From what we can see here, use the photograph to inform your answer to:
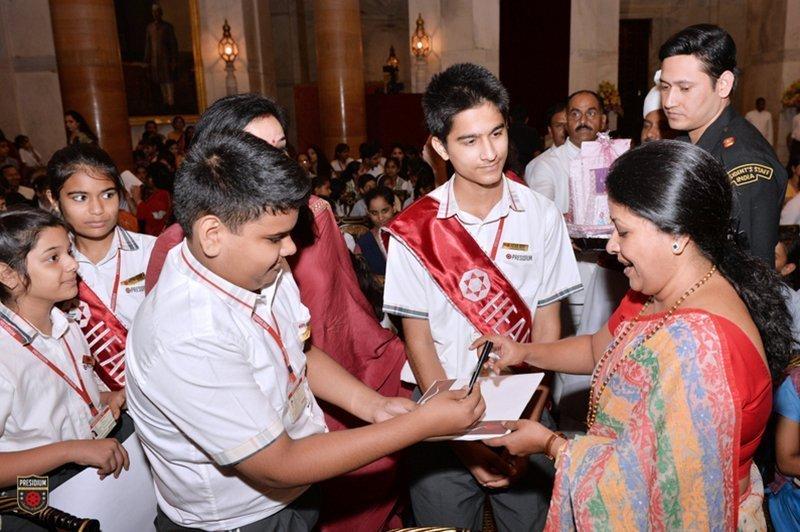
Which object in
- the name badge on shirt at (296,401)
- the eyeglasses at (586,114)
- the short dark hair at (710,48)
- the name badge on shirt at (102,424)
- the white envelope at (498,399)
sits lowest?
the name badge on shirt at (102,424)

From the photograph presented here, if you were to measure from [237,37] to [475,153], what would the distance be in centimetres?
1068

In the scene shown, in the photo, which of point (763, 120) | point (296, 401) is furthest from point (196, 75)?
point (296, 401)

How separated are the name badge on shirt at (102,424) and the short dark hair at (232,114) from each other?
0.96 meters

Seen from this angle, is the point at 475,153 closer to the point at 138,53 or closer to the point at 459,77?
the point at 459,77

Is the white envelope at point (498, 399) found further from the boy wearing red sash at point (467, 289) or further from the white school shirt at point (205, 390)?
the white school shirt at point (205, 390)

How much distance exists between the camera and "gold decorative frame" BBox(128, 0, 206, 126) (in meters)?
11.6

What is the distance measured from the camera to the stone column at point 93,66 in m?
8.34

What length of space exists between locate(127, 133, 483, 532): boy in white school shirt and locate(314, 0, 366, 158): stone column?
33.2 feet

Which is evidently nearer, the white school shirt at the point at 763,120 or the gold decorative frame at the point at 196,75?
the white school shirt at the point at 763,120

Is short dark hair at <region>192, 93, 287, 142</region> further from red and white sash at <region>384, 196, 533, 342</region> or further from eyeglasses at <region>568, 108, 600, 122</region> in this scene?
eyeglasses at <region>568, 108, 600, 122</region>

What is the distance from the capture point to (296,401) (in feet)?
5.25

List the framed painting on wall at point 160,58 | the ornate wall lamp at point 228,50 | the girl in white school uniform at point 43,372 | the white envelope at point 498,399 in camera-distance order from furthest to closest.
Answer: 1. the framed painting on wall at point 160,58
2. the ornate wall lamp at point 228,50
3. the girl in white school uniform at point 43,372
4. the white envelope at point 498,399

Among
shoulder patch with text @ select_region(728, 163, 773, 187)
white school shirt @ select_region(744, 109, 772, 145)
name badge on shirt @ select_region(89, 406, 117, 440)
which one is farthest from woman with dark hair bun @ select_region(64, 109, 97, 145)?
white school shirt @ select_region(744, 109, 772, 145)

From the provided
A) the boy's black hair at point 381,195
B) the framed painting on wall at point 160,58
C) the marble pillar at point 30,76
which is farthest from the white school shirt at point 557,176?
the framed painting on wall at point 160,58
